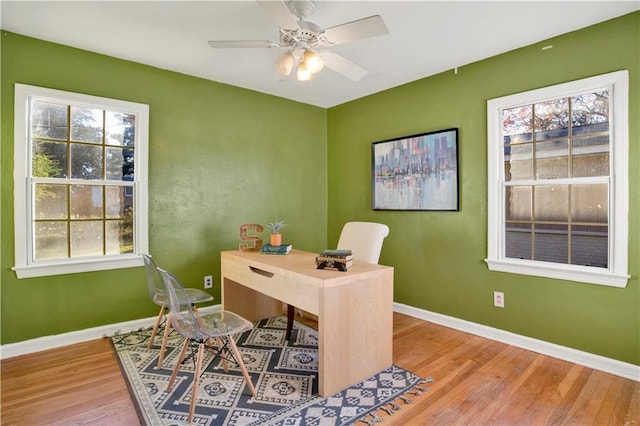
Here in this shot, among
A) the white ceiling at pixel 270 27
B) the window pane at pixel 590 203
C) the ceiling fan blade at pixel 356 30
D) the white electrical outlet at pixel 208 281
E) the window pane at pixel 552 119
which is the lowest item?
the white electrical outlet at pixel 208 281

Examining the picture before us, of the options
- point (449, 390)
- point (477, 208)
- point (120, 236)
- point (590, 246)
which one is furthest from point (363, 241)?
point (120, 236)

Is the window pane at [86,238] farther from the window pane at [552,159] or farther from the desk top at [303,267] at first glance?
the window pane at [552,159]

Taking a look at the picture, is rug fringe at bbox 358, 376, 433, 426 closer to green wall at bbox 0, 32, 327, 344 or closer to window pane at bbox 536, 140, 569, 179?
window pane at bbox 536, 140, 569, 179

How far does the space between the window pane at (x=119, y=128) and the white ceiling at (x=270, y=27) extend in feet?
1.67

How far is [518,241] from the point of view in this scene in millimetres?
2936

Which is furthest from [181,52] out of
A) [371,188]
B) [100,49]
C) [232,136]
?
[371,188]

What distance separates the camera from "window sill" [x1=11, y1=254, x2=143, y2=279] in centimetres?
264

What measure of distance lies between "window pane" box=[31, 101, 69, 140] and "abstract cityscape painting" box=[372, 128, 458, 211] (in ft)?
9.64

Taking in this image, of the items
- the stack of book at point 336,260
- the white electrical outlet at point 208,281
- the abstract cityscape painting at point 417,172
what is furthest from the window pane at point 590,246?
the white electrical outlet at point 208,281

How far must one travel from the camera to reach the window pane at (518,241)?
285 cm

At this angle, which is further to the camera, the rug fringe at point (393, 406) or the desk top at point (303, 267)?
the desk top at point (303, 267)

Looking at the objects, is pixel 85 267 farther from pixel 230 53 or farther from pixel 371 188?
pixel 371 188

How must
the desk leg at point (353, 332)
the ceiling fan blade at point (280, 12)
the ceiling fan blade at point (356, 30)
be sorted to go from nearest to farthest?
the ceiling fan blade at point (280, 12), the ceiling fan blade at point (356, 30), the desk leg at point (353, 332)

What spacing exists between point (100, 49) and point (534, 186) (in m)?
3.73
